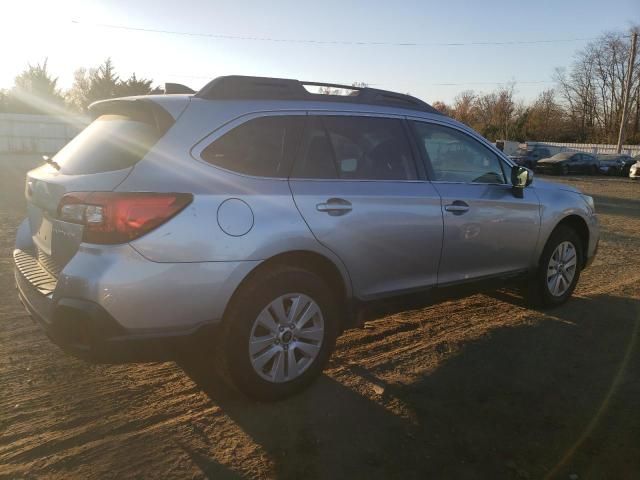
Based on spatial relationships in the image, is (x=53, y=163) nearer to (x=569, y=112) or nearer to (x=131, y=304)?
(x=131, y=304)

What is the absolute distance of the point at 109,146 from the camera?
3.07 metres

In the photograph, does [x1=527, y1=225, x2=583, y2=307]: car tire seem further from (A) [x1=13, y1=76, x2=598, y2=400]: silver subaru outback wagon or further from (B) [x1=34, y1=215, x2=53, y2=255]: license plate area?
(B) [x1=34, y1=215, x2=53, y2=255]: license plate area

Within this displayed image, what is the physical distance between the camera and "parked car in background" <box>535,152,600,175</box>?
32.2 meters

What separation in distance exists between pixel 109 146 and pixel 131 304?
3.39 feet

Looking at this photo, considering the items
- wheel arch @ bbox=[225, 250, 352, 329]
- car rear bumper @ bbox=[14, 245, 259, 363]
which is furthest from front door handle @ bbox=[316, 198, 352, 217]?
car rear bumper @ bbox=[14, 245, 259, 363]

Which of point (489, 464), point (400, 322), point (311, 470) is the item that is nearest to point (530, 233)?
point (400, 322)

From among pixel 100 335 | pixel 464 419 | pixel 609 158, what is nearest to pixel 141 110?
pixel 100 335

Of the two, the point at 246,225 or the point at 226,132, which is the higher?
the point at 226,132

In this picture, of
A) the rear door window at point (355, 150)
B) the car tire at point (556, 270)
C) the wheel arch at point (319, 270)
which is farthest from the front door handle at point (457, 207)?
the car tire at point (556, 270)

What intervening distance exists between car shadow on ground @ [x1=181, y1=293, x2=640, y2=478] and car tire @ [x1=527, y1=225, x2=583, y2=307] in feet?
2.75

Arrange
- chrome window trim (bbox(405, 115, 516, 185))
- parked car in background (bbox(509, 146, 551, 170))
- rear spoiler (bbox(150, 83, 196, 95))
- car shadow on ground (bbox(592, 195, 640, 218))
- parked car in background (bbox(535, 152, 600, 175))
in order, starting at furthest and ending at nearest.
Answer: parked car in background (bbox(509, 146, 551, 170))
parked car in background (bbox(535, 152, 600, 175))
car shadow on ground (bbox(592, 195, 640, 218))
chrome window trim (bbox(405, 115, 516, 185))
rear spoiler (bbox(150, 83, 196, 95))

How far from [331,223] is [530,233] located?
233cm

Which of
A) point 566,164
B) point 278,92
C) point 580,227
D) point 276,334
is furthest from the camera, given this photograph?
point 566,164

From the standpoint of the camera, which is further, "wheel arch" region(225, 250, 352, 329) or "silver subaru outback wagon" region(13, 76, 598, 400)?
"wheel arch" region(225, 250, 352, 329)
